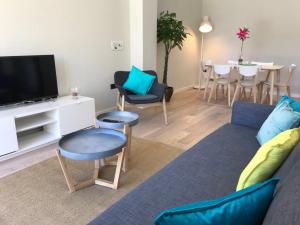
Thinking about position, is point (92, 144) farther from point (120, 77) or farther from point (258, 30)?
point (258, 30)

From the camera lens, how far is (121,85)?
400 centimetres

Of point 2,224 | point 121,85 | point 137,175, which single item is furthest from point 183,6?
point 2,224

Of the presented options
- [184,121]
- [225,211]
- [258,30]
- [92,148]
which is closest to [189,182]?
[225,211]

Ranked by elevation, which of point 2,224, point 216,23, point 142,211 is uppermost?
point 216,23

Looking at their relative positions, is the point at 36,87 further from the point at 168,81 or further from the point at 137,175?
the point at 168,81

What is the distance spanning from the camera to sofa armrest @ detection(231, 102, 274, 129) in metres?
2.38

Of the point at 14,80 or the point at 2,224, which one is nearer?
the point at 2,224

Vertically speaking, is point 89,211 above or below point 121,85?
below

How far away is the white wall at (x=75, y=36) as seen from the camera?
2980 mm

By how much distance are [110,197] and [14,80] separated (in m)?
1.77

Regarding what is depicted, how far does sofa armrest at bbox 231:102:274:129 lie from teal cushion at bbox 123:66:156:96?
5.48ft

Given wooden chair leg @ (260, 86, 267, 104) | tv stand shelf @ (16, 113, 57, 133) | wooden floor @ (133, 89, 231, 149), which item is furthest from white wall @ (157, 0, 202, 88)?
tv stand shelf @ (16, 113, 57, 133)

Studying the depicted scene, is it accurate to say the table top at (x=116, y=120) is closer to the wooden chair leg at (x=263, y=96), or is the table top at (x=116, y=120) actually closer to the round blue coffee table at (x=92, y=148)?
the round blue coffee table at (x=92, y=148)

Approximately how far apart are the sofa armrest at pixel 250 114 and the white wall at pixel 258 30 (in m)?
4.04
